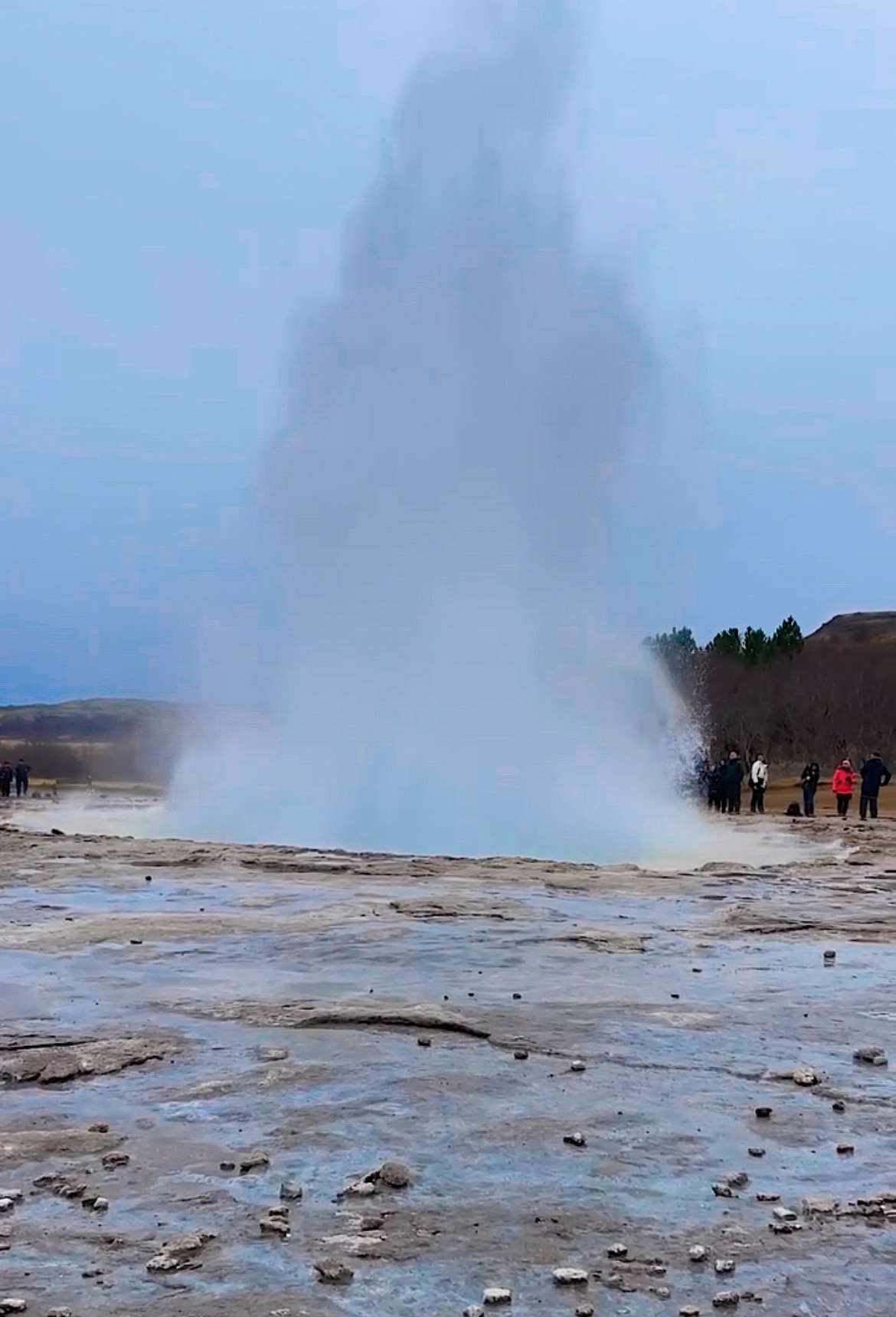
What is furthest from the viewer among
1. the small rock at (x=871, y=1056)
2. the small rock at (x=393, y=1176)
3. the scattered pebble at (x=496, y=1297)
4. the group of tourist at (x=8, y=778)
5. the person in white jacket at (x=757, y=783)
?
the group of tourist at (x=8, y=778)

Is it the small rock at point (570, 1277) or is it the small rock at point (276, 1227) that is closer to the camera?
the small rock at point (570, 1277)

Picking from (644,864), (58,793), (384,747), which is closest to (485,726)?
(384,747)

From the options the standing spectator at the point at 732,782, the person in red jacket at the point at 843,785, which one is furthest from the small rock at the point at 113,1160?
the standing spectator at the point at 732,782

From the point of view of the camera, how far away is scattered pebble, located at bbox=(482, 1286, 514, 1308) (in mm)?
4176

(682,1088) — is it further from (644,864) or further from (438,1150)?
(644,864)

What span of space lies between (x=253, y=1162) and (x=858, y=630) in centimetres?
12438

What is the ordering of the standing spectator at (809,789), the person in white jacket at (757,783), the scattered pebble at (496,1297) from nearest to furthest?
the scattered pebble at (496,1297), the standing spectator at (809,789), the person in white jacket at (757,783)

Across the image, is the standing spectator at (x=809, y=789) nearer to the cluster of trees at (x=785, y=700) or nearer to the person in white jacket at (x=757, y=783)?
the person in white jacket at (x=757, y=783)

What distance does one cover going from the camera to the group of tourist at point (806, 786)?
2969 cm

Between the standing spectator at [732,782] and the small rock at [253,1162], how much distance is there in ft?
95.3

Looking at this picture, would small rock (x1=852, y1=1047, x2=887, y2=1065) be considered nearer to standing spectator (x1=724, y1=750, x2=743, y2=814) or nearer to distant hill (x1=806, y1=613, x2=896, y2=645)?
standing spectator (x1=724, y1=750, x2=743, y2=814)

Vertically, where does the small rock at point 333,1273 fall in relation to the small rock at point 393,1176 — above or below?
below

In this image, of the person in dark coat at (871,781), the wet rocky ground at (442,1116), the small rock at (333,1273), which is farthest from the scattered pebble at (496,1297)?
the person in dark coat at (871,781)

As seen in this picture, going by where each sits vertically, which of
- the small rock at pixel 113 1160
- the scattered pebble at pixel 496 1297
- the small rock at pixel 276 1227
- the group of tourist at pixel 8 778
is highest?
Result: the group of tourist at pixel 8 778
